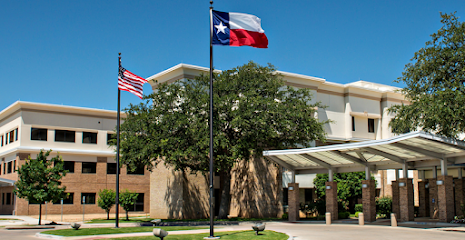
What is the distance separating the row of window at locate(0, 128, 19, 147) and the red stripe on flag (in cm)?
3790

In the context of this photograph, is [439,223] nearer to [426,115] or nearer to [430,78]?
[426,115]

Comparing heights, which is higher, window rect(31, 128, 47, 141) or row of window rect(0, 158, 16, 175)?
window rect(31, 128, 47, 141)

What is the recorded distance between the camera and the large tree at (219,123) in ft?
106

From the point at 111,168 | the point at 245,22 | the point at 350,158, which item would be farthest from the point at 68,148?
the point at 245,22

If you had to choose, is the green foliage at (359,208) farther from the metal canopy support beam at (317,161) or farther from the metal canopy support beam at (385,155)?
the metal canopy support beam at (385,155)

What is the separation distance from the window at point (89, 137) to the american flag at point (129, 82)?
1077 inches

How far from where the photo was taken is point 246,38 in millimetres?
21062

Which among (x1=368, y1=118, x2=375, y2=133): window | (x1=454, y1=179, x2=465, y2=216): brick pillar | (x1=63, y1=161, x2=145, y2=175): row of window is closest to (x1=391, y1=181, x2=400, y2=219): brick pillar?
(x1=454, y1=179, x2=465, y2=216): brick pillar

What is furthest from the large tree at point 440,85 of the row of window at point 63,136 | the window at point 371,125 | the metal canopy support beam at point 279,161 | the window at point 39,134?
the window at point 39,134

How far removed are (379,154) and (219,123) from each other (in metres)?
11.1

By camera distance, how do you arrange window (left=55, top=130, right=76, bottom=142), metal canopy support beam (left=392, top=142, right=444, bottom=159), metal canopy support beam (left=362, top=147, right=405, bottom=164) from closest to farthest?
metal canopy support beam (left=392, top=142, right=444, bottom=159)
metal canopy support beam (left=362, top=147, right=405, bottom=164)
window (left=55, top=130, right=76, bottom=142)

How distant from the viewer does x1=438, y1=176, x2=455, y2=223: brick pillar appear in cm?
2592

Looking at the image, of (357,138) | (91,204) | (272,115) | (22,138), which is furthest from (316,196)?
(22,138)

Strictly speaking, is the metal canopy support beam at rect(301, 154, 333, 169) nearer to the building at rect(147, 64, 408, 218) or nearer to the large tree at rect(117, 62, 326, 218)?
the large tree at rect(117, 62, 326, 218)
